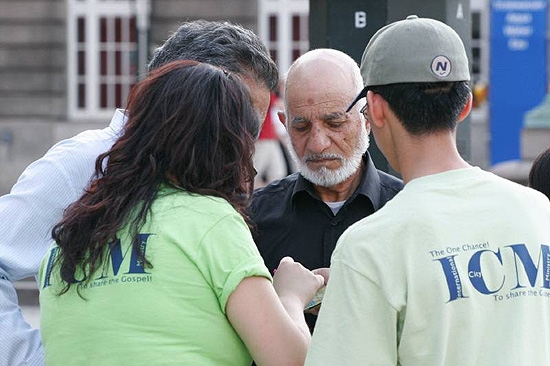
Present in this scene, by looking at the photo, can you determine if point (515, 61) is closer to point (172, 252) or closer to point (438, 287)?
point (172, 252)

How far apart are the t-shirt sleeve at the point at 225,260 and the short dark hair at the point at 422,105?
0.40 meters

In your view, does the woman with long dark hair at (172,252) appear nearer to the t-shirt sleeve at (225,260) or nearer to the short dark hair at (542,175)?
the t-shirt sleeve at (225,260)

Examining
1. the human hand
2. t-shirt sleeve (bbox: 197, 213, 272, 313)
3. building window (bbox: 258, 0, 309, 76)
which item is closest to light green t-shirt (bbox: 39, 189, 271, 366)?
t-shirt sleeve (bbox: 197, 213, 272, 313)

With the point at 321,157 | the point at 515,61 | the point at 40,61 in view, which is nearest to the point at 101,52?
the point at 40,61

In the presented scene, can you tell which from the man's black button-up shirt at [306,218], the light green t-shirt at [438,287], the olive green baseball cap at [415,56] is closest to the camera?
the light green t-shirt at [438,287]

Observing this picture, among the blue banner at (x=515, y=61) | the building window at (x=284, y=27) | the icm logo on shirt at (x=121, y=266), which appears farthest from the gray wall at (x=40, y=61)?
the icm logo on shirt at (x=121, y=266)

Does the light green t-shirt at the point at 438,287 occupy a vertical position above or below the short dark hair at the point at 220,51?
below

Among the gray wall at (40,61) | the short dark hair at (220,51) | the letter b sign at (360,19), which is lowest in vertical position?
the gray wall at (40,61)

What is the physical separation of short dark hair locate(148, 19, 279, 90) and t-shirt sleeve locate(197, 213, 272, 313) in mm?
963

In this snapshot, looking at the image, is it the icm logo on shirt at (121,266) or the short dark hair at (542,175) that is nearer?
the icm logo on shirt at (121,266)

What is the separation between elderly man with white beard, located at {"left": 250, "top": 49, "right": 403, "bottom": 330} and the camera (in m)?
3.71

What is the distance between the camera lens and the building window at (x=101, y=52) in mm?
22312

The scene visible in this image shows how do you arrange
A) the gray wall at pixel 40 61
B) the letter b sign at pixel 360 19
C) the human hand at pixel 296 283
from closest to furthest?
the human hand at pixel 296 283 → the letter b sign at pixel 360 19 → the gray wall at pixel 40 61

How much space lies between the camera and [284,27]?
2239 centimetres
